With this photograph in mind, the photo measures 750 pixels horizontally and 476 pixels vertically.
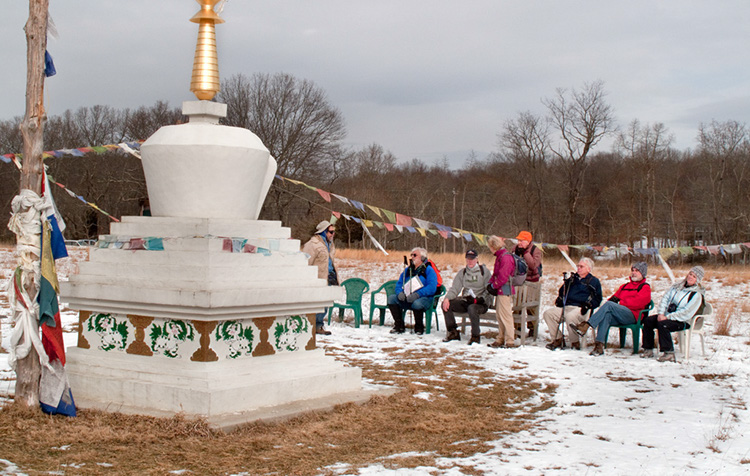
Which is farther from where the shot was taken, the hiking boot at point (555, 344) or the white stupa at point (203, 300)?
the hiking boot at point (555, 344)

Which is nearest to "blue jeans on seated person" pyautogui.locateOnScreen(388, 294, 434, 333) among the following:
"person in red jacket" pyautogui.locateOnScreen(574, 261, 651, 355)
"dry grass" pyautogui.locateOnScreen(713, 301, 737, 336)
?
"person in red jacket" pyautogui.locateOnScreen(574, 261, 651, 355)

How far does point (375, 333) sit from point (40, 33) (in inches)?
272

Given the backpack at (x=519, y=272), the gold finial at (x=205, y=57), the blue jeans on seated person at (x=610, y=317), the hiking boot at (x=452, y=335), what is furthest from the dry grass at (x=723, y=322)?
the gold finial at (x=205, y=57)

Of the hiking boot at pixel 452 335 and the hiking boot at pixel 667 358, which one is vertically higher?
the hiking boot at pixel 452 335

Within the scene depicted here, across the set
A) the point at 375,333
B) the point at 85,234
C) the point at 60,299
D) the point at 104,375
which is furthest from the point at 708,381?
the point at 85,234

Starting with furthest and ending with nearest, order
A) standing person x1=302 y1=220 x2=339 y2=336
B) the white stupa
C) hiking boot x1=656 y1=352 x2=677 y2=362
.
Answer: standing person x1=302 y1=220 x2=339 y2=336 < hiking boot x1=656 y1=352 x2=677 y2=362 < the white stupa

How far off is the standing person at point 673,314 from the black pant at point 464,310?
2294mm

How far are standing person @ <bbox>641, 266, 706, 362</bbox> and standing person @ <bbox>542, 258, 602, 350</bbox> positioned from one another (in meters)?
0.85

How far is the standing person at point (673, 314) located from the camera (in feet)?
29.4

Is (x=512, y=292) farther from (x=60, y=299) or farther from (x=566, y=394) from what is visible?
(x=60, y=299)

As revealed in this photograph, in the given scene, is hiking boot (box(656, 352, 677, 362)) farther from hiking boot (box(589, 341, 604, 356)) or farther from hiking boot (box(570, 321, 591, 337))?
hiking boot (box(570, 321, 591, 337))

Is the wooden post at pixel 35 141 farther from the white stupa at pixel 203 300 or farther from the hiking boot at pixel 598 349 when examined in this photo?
the hiking boot at pixel 598 349

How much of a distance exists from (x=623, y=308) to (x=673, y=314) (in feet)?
2.13

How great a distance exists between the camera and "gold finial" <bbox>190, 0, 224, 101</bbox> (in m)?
7.01
